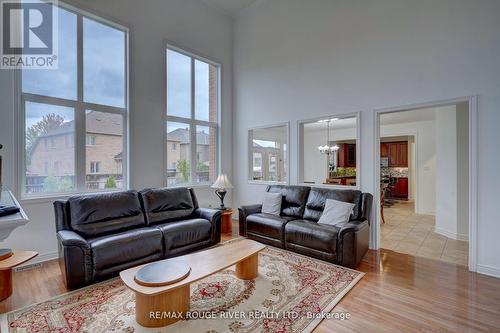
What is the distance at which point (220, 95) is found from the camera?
600 cm

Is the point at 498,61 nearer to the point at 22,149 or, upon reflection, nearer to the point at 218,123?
the point at 218,123

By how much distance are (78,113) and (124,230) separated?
2032mm

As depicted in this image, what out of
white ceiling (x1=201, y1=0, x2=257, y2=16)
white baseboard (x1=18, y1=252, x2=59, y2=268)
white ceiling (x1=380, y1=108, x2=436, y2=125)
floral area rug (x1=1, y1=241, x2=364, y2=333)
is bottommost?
floral area rug (x1=1, y1=241, x2=364, y2=333)

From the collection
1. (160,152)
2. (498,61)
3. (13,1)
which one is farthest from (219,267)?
(13,1)

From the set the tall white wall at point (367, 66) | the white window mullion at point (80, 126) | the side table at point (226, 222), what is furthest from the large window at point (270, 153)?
the white window mullion at point (80, 126)

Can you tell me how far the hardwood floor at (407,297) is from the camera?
82.6 inches

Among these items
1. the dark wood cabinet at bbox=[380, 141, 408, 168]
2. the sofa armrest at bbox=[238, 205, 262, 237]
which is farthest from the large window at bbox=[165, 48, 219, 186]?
the dark wood cabinet at bbox=[380, 141, 408, 168]

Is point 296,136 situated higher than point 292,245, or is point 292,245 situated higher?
point 296,136

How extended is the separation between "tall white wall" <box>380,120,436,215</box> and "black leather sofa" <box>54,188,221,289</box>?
598 cm

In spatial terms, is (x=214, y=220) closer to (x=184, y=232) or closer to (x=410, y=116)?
(x=184, y=232)

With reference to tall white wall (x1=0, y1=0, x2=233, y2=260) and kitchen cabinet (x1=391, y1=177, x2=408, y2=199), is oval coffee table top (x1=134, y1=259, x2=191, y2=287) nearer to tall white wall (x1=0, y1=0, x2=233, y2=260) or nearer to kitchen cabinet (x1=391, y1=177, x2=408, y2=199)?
tall white wall (x1=0, y1=0, x2=233, y2=260)

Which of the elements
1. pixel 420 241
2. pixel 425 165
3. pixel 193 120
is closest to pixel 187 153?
pixel 193 120

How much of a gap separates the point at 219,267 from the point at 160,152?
3117mm

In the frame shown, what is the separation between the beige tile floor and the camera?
146 inches
